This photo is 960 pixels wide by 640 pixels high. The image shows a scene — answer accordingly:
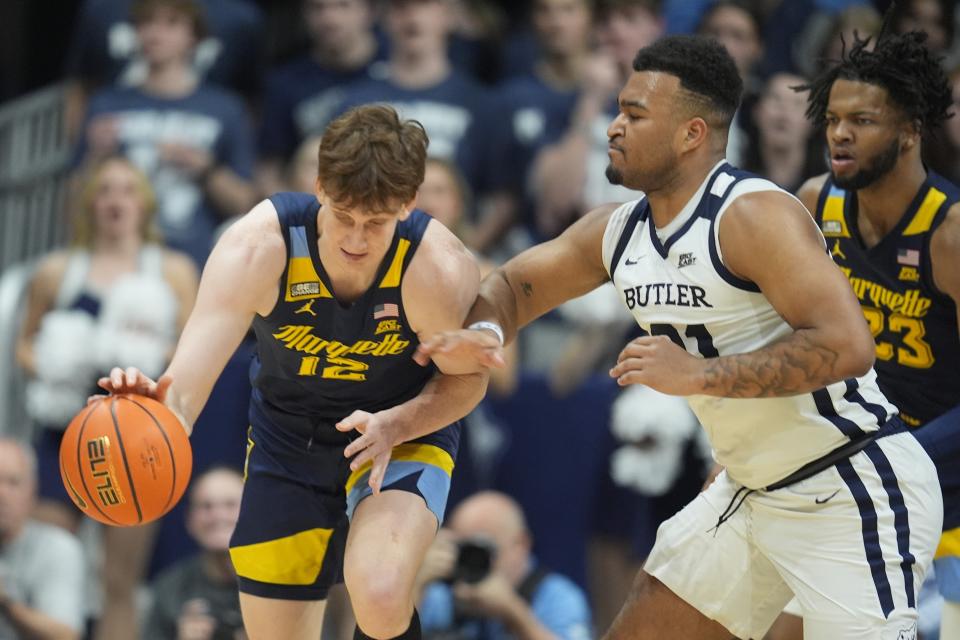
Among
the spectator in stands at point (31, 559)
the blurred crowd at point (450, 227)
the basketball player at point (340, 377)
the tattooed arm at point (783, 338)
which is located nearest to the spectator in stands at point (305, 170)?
the blurred crowd at point (450, 227)

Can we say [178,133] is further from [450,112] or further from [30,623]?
[30,623]

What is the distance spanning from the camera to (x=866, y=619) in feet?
15.0

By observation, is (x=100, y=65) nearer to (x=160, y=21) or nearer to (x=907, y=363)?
(x=160, y=21)

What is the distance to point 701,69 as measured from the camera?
4.77m

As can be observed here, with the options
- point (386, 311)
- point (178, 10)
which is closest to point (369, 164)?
point (386, 311)

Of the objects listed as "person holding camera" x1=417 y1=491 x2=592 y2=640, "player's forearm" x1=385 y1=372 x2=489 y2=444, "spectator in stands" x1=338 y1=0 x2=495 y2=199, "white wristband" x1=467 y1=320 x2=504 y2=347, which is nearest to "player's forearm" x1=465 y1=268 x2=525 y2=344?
"white wristband" x1=467 y1=320 x2=504 y2=347

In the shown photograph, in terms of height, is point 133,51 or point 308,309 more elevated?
point 133,51

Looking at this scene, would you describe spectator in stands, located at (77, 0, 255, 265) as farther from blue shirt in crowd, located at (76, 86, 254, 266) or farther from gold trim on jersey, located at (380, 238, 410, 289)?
gold trim on jersey, located at (380, 238, 410, 289)

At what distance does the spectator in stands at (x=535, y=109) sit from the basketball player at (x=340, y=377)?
3490mm

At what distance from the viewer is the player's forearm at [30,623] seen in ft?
25.1

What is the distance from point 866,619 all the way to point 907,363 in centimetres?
104

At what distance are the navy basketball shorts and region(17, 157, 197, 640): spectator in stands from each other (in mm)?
2964

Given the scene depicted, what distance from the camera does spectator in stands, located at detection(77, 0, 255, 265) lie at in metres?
8.89

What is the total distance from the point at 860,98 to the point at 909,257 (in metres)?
0.56
